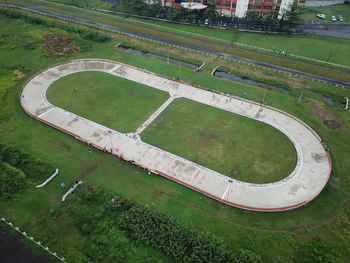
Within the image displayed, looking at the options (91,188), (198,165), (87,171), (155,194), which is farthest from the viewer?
(198,165)

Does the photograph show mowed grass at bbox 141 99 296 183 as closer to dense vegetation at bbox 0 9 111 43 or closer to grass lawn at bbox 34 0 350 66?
grass lawn at bbox 34 0 350 66

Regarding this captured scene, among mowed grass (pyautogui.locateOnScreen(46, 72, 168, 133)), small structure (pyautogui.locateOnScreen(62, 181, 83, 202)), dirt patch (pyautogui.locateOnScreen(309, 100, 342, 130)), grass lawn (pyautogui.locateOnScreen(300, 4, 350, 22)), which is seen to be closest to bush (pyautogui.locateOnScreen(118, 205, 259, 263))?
small structure (pyautogui.locateOnScreen(62, 181, 83, 202))

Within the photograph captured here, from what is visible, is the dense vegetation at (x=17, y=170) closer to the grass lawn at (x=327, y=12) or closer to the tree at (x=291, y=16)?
the tree at (x=291, y=16)

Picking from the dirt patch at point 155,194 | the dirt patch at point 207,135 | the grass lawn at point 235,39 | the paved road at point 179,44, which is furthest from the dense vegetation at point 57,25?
the dirt patch at point 155,194

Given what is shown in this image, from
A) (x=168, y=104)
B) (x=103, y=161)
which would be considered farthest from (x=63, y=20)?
(x=103, y=161)

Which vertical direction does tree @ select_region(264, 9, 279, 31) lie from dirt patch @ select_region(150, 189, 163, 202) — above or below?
above

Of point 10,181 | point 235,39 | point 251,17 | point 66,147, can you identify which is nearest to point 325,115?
point 235,39

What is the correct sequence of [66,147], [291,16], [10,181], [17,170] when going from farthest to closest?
[291,16]
[66,147]
[17,170]
[10,181]

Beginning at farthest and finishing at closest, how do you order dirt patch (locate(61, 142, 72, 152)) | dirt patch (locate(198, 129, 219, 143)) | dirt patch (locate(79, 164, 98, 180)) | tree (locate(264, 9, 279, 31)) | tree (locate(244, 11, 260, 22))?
tree (locate(244, 11, 260, 22)) < tree (locate(264, 9, 279, 31)) < dirt patch (locate(198, 129, 219, 143)) < dirt patch (locate(61, 142, 72, 152)) < dirt patch (locate(79, 164, 98, 180))

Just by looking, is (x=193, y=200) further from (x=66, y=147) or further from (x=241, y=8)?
(x=241, y=8)
